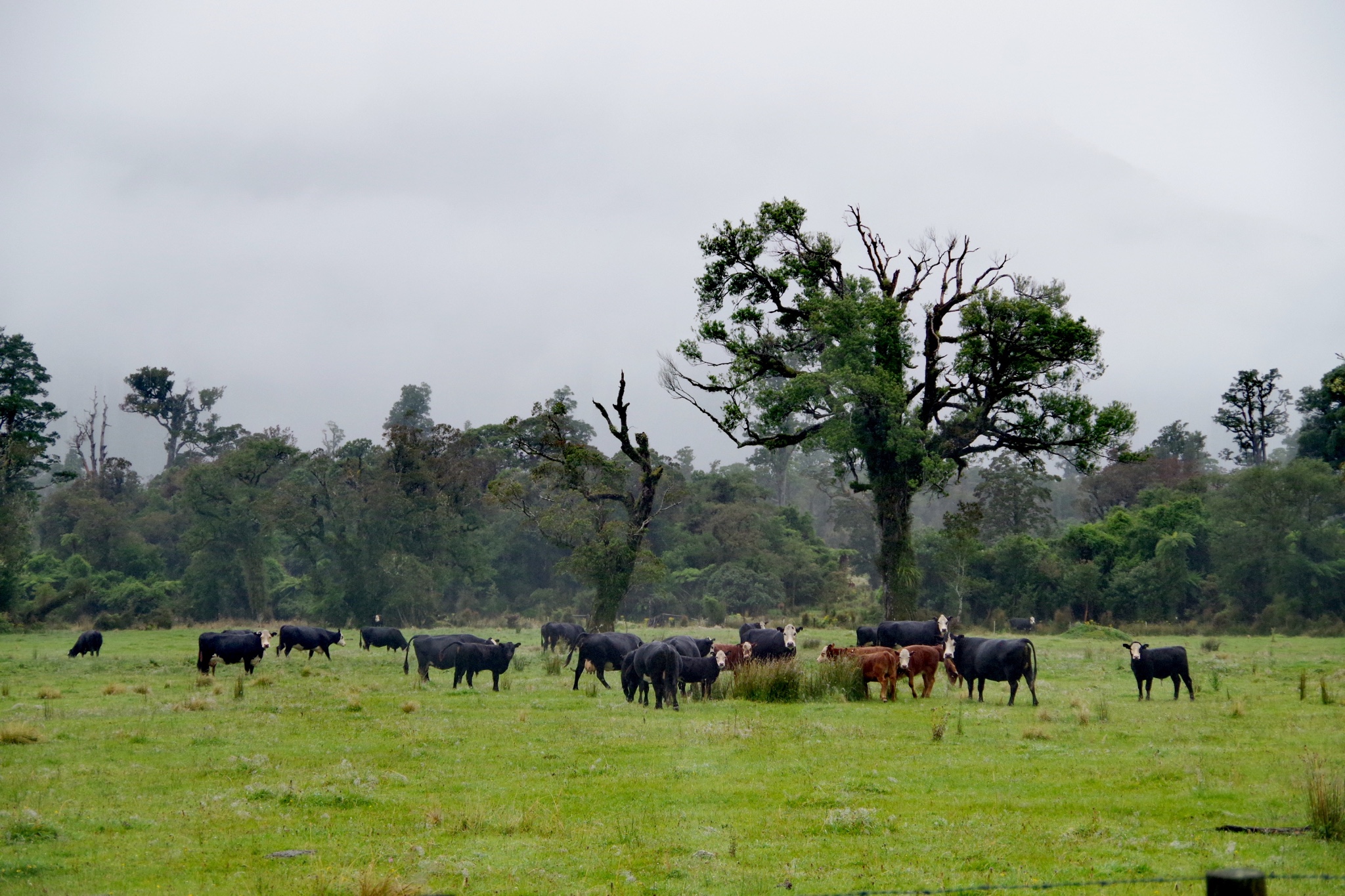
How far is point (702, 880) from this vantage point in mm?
8805

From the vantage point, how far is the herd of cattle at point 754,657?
72.5ft

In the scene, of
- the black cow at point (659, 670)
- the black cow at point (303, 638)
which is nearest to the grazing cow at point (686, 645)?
the black cow at point (659, 670)

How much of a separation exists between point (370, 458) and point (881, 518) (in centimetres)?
4575

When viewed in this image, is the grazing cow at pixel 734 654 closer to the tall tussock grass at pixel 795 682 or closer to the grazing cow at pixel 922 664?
the tall tussock grass at pixel 795 682

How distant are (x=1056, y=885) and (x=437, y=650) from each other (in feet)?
80.5

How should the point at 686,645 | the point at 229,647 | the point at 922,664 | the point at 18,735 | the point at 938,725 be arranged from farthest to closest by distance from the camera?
the point at 229,647 < the point at 686,645 < the point at 922,664 < the point at 938,725 < the point at 18,735

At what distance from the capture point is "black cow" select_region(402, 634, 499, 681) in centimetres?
2823

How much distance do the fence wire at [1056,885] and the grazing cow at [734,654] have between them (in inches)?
626

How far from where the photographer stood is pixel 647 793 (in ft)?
40.5

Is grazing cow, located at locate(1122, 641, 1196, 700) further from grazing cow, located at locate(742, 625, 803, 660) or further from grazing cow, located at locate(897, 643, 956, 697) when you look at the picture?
grazing cow, located at locate(742, 625, 803, 660)

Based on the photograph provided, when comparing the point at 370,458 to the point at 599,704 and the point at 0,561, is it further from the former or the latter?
the point at 599,704

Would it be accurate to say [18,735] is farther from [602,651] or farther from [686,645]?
[686,645]

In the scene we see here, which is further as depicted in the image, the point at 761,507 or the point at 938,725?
the point at 761,507

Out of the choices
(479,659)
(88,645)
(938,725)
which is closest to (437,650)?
(479,659)
